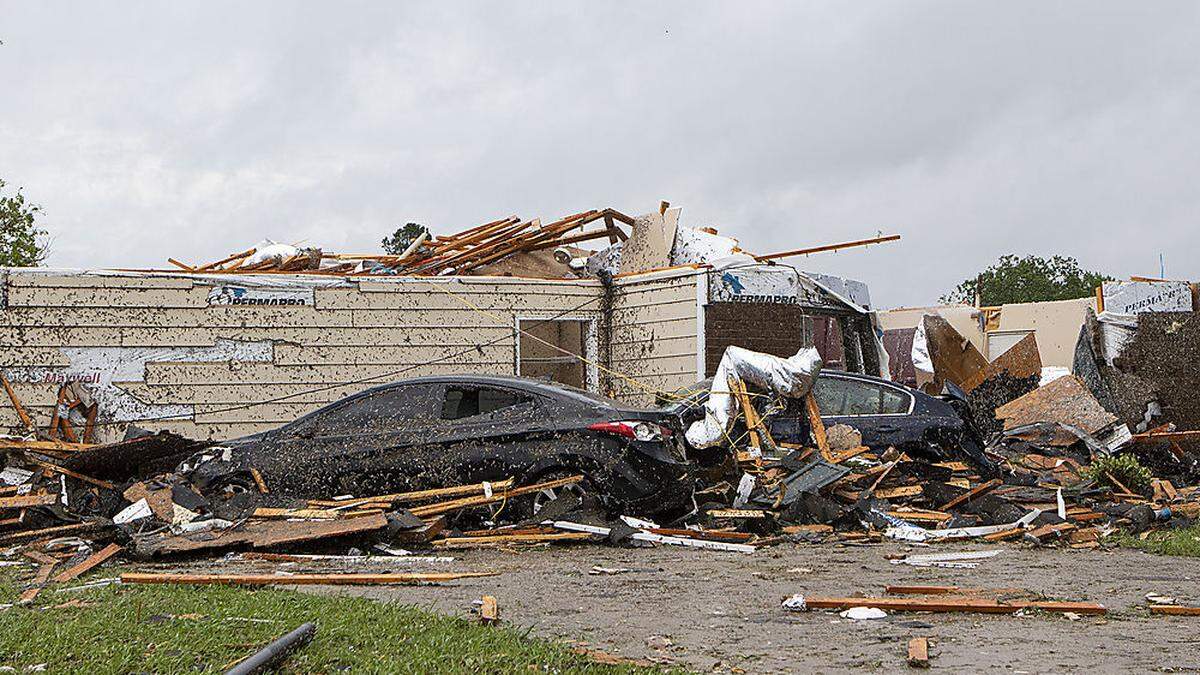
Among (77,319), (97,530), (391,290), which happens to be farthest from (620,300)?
(97,530)

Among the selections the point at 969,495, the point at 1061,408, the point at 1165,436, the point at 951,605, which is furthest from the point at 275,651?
the point at 1165,436

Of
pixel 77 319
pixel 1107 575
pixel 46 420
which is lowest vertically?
pixel 1107 575

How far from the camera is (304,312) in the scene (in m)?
16.4

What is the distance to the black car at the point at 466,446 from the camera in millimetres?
10664

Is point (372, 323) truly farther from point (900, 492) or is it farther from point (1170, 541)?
point (1170, 541)

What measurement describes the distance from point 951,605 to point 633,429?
408 centimetres

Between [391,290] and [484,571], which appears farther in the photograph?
[391,290]

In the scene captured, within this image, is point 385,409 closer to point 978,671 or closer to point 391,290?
point 391,290

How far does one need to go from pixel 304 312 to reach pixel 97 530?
6808mm

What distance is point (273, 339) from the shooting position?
1633cm

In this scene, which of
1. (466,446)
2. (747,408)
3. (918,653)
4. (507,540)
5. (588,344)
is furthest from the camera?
(588,344)

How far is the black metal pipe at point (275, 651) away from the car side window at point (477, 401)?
17.2 feet

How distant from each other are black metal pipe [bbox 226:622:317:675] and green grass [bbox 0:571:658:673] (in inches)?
2.2

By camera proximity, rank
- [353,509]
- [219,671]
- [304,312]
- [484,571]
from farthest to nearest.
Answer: [304,312] < [353,509] < [484,571] < [219,671]
